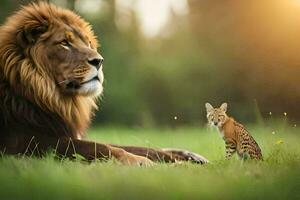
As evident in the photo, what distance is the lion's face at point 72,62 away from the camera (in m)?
2.92

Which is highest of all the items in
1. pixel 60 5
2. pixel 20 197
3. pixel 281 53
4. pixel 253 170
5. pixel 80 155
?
pixel 281 53

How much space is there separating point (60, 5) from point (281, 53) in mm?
899

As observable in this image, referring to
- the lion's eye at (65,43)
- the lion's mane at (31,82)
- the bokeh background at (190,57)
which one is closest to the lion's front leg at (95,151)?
the lion's mane at (31,82)

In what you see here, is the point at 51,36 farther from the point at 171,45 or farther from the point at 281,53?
the point at 281,53

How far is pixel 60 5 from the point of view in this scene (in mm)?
3166

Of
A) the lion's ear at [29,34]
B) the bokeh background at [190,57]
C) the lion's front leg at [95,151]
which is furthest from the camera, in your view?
the bokeh background at [190,57]

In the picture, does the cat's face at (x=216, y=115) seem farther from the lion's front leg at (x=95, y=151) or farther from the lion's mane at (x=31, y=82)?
the lion's mane at (x=31, y=82)

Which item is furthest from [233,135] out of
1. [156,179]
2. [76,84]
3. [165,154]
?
[76,84]

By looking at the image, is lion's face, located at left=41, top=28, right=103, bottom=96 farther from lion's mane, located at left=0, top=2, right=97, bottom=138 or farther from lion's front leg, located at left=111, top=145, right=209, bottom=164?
lion's front leg, located at left=111, top=145, right=209, bottom=164

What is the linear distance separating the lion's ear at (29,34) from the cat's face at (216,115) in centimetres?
69

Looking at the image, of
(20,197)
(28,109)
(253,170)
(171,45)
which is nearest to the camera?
(20,197)

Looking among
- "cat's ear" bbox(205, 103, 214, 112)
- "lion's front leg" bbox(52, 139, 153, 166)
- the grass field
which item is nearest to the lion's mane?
"lion's front leg" bbox(52, 139, 153, 166)

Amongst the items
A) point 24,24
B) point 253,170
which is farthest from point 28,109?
point 253,170

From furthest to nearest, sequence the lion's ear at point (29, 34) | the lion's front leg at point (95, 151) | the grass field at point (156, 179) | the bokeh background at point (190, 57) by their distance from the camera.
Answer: the bokeh background at point (190, 57), the lion's ear at point (29, 34), the lion's front leg at point (95, 151), the grass field at point (156, 179)
